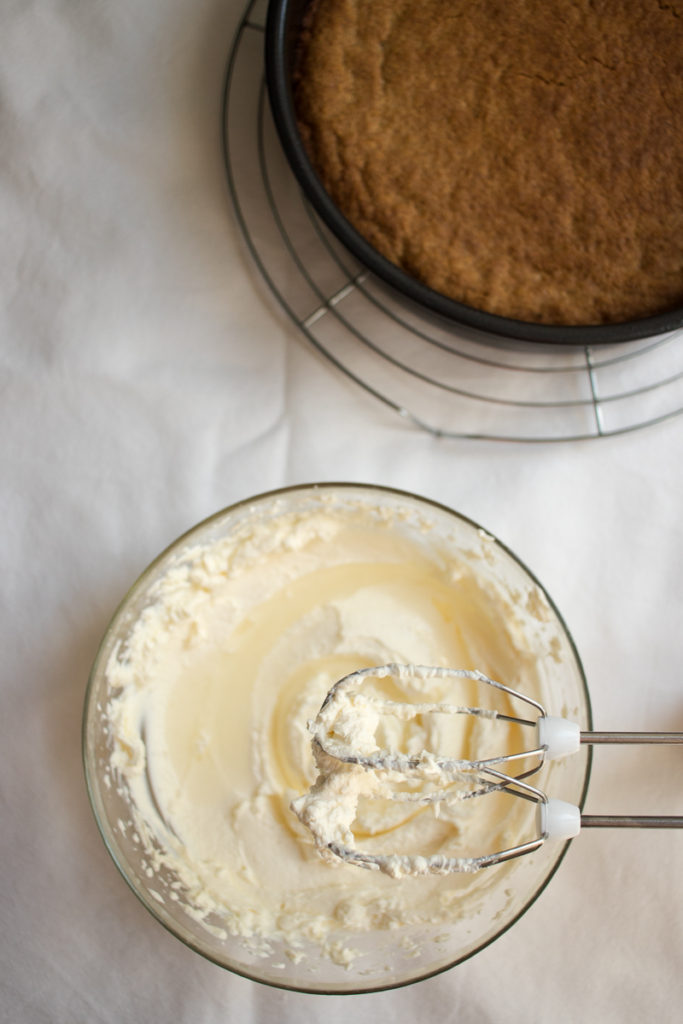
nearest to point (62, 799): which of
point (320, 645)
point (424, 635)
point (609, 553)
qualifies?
point (320, 645)

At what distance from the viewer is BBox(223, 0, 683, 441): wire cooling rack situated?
1.06 metres

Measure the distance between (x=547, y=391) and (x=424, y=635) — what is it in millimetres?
365

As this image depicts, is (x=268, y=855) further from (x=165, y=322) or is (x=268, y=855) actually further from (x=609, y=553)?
(x=165, y=322)

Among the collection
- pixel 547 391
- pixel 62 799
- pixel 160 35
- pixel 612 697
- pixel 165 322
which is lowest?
pixel 612 697

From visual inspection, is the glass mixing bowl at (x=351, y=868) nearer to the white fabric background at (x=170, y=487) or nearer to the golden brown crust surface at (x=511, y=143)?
the white fabric background at (x=170, y=487)

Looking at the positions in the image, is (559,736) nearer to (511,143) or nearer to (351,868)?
(351,868)

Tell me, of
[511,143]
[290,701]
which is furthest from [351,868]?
[511,143]

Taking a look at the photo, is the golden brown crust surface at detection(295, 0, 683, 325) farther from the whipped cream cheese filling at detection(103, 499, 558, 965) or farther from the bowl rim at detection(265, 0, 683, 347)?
the whipped cream cheese filling at detection(103, 499, 558, 965)

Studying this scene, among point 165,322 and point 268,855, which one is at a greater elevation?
point 165,322

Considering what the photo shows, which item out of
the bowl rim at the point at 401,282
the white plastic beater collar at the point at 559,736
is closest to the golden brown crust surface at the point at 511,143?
the bowl rim at the point at 401,282

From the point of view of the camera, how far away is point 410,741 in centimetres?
98

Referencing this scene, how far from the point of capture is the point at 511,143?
0.97 meters

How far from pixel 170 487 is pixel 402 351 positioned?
36 centimetres

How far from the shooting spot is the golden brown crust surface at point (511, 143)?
3.14 ft
